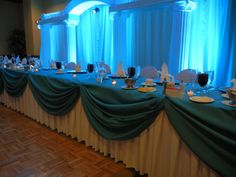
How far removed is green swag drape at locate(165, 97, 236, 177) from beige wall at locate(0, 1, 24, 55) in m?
8.46

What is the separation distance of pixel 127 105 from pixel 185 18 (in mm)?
2151

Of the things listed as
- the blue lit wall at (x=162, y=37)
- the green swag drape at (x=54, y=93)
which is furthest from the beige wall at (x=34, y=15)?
the green swag drape at (x=54, y=93)

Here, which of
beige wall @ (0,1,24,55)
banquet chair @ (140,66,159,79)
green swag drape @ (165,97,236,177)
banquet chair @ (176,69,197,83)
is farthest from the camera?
beige wall @ (0,1,24,55)

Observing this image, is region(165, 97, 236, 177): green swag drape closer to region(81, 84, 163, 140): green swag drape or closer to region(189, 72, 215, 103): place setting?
region(189, 72, 215, 103): place setting

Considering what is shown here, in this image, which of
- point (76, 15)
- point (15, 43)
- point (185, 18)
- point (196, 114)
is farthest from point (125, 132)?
point (15, 43)

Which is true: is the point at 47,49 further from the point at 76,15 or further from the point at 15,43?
the point at 15,43

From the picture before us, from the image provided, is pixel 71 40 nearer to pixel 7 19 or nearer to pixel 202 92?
pixel 7 19

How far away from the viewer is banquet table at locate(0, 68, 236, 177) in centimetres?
131

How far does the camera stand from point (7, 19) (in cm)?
804

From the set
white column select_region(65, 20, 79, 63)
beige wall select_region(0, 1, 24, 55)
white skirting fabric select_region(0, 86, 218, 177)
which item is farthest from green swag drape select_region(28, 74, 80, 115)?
beige wall select_region(0, 1, 24, 55)

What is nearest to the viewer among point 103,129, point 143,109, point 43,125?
point 143,109

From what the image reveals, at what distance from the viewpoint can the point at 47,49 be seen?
21.3ft

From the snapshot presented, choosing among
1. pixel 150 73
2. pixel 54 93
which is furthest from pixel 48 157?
pixel 150 73

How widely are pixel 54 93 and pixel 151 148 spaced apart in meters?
1.54
